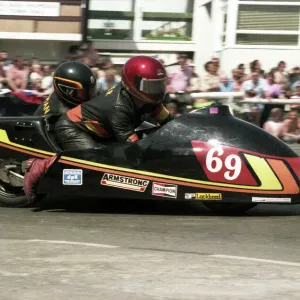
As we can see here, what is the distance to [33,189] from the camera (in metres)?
7.97

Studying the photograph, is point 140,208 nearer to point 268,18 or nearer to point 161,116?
point 161,116

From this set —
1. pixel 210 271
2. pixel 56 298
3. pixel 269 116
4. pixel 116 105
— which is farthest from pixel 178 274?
pixel 269 116

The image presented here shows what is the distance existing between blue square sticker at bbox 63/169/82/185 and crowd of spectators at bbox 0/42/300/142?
4.99 metres

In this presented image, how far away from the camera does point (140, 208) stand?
324 inches

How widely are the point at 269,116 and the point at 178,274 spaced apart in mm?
8140

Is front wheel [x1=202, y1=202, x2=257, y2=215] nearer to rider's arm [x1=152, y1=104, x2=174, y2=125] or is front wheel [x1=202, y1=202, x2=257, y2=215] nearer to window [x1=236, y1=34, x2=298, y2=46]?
rider's arm [x1=152, y1=104, x2=174, y2=125]

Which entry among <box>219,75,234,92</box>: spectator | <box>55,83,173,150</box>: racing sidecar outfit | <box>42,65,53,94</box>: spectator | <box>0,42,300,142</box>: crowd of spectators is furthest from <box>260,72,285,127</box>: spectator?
<box>55,83,173,150</box>: racing sidecar outfit

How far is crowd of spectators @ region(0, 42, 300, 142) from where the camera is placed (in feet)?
43.1

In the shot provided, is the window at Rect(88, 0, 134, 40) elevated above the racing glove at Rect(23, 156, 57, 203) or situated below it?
above

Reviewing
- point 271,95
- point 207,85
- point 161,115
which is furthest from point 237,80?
point 161,115

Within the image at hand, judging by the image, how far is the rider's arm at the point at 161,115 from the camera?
8398 millimetres

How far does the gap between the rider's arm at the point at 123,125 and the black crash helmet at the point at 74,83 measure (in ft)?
2.93

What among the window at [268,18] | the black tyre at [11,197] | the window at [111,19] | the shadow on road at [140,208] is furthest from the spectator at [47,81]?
the window at [268,18]

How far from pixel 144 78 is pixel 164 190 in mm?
1053
